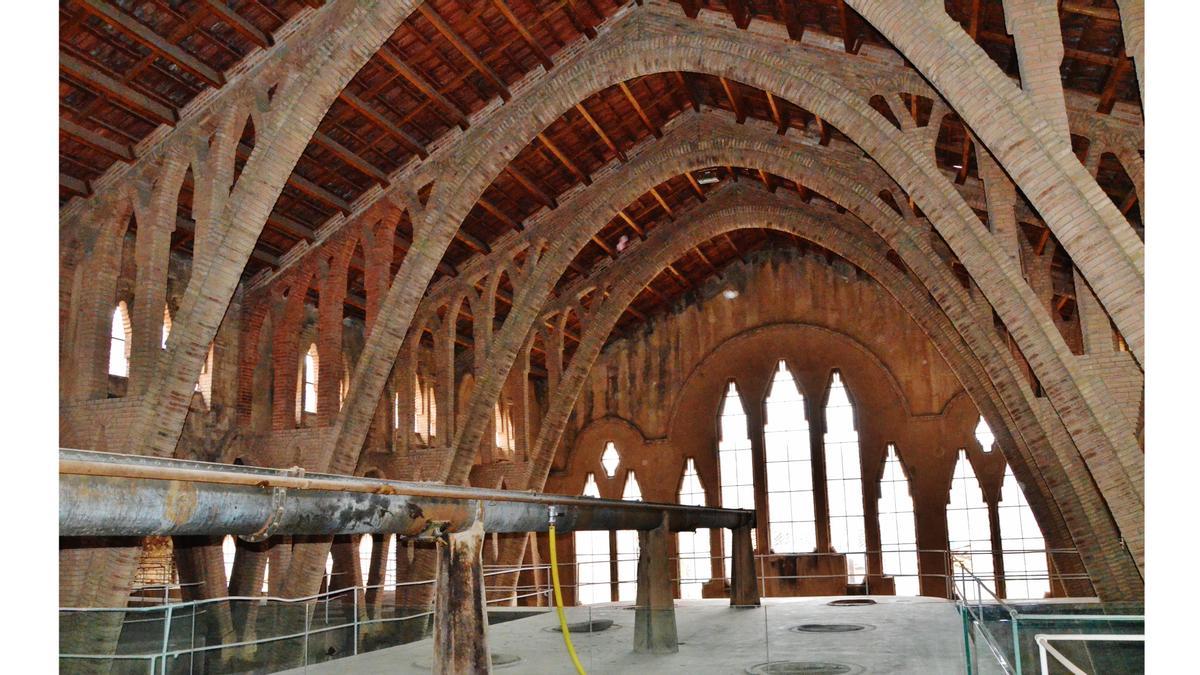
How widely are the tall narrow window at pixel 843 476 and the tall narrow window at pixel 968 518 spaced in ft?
8.40

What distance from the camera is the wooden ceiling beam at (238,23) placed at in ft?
43.0

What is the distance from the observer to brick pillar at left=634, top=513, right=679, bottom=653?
10680mm

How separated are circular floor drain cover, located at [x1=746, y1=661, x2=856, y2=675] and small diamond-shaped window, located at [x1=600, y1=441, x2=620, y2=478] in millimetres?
21559

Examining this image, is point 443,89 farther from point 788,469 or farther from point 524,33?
point 788,469

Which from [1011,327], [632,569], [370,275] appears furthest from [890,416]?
[370,275]

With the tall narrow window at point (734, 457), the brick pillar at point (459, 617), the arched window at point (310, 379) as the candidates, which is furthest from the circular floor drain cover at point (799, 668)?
the tall narrow window at point (734, 457)

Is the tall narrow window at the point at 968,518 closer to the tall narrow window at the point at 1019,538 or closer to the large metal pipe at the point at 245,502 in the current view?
the tall narrow window at the point at 1019,538

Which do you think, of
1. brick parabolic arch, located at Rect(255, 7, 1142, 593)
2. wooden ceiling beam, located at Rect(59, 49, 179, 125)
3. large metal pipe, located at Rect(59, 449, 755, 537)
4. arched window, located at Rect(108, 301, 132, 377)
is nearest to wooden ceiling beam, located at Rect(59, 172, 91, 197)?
wooden ceiling beam, located at Rect(59, 49, 179, 125)

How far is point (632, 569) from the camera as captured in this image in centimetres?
3031

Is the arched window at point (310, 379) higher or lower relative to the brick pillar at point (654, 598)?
higher

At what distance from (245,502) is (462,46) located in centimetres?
1225

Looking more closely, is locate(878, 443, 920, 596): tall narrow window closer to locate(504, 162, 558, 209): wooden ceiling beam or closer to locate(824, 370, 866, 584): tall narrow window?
locate(824, 370, 866, 584): tall narrow window

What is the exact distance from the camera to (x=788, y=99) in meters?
16.0

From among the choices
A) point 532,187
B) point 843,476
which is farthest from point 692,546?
point 532,187
